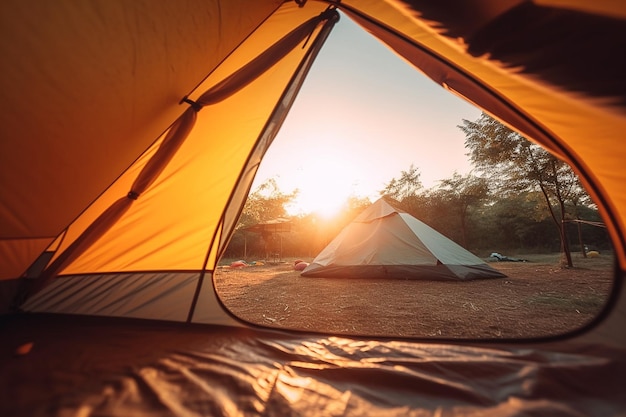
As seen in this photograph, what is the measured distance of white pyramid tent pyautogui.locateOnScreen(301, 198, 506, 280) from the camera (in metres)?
3.64

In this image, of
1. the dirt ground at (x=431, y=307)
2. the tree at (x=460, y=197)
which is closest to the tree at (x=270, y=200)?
the tree at (x=460, y=197)

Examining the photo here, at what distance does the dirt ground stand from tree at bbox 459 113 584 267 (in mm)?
3232

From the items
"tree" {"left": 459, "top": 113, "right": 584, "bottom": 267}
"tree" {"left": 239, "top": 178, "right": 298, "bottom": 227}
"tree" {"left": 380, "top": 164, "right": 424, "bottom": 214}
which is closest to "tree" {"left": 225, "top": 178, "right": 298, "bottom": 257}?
"tree" {"left": 239, "top": 178, "right": 298, "bottom": 227}

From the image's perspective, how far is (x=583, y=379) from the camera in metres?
0.80

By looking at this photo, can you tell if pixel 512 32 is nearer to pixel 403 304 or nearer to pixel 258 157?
pixel 258 157

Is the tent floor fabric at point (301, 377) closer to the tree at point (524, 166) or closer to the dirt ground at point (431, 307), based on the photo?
the dirt ground at point (431, 307)

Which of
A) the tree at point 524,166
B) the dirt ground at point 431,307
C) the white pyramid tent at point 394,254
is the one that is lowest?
the dirt ground at point 431,307

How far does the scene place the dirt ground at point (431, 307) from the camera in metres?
1.75

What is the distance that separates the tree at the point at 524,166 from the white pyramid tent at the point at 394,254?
11.0 ft

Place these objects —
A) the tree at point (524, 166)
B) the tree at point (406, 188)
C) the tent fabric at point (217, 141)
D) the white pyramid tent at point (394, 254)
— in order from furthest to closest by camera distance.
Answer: the tree at point (406, 188)
the tree at point (524, 166)
the white pyramid tent at point (394, 254)
the tent fabric at point (217, 141)

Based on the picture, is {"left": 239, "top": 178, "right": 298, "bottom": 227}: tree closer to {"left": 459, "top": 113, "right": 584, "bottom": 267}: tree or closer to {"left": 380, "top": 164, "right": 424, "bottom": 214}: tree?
{"left": 380, "top": 164, "right": 424, "bottom": 214}: tree

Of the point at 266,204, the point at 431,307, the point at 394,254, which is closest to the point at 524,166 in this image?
the point at 394,254

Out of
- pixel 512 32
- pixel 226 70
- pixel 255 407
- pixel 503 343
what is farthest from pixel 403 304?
pixel 226 70

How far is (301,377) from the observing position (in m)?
0.90
